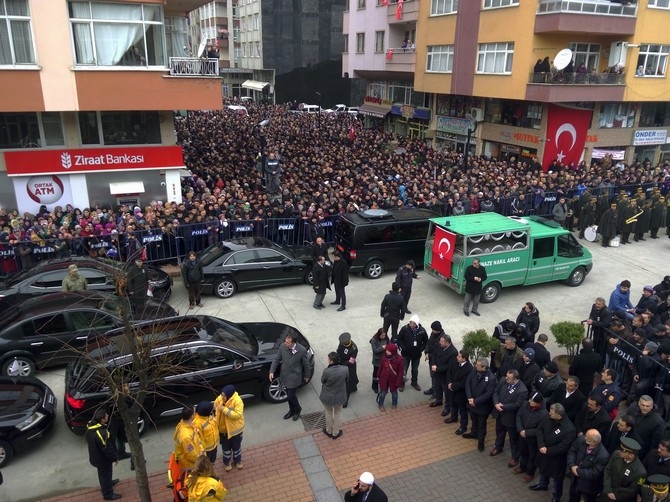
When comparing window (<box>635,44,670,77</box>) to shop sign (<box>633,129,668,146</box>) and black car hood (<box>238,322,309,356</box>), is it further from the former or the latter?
black car hood (<box>238,322,309,356</box>)

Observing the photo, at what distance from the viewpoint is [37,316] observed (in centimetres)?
963

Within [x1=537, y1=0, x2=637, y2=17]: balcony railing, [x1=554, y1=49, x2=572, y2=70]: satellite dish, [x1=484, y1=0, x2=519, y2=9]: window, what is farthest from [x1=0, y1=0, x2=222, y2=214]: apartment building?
[x1=537, y1=0, x2=637, y2=17]: balcony railing

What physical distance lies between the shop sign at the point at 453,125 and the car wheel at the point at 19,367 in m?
25.9

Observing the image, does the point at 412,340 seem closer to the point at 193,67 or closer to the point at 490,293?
the point at 490,293

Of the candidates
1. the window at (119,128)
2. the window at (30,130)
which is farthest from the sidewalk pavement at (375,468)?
the window at (30,130)

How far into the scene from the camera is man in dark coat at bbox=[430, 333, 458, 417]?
844 centimetres

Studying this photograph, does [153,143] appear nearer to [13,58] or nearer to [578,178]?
[13,58]

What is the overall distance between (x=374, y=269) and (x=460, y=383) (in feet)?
23.6

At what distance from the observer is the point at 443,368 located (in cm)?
851

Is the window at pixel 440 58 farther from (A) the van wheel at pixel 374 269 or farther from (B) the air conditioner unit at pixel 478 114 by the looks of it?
(A) the van wheel at pixel 374 269

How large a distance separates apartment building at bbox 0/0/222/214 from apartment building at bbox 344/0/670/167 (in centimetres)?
1304

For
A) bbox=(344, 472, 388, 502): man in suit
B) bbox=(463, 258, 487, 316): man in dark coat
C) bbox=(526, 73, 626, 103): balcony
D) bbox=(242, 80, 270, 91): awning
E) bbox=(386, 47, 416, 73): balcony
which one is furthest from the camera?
bbox=(242, 80, 270, 91): awning

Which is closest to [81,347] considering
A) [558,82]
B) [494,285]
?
[494,285]

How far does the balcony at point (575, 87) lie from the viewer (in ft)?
78.2
